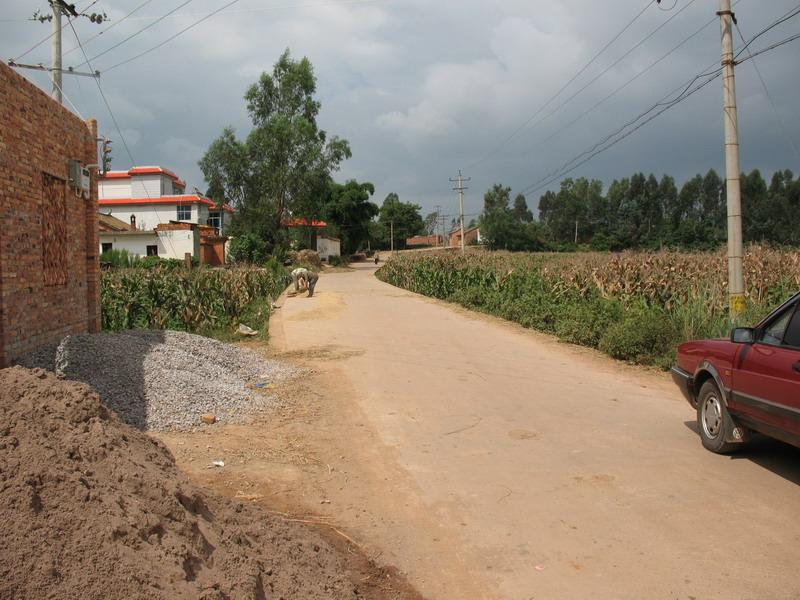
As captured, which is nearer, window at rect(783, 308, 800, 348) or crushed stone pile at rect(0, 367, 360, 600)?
crushed stone pile at rect(0, 367, 360, 600)

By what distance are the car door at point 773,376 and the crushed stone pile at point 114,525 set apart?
366cm

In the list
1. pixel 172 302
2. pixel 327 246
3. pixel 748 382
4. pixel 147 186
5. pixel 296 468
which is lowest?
pixel 296 468

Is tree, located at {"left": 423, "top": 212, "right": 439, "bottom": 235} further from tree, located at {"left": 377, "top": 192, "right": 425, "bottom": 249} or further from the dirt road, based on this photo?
the dirt road

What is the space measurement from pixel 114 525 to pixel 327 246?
227 feet

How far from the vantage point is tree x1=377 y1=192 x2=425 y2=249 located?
96812mm

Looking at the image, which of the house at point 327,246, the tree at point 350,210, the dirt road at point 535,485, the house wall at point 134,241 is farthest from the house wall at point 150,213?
the dirt road at point 535,485

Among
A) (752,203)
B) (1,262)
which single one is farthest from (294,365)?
(752,203)

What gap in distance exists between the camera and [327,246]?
235 feet

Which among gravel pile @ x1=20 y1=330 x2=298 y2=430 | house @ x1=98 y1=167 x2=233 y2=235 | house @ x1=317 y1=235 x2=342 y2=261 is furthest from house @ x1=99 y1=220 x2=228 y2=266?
gravel pile @ x1=20 y1=330 x2=298 y2=430

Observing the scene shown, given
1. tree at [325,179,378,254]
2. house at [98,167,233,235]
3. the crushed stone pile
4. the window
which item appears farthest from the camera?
tree at [325,179,378,254]

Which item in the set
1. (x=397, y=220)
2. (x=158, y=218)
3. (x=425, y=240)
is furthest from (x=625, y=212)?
(x=158, y=218)

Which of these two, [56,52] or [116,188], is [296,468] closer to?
[56,52]

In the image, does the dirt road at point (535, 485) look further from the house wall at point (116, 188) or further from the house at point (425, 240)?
the house at point (425, 240)

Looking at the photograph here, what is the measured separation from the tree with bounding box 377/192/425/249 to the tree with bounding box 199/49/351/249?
1602 inches
